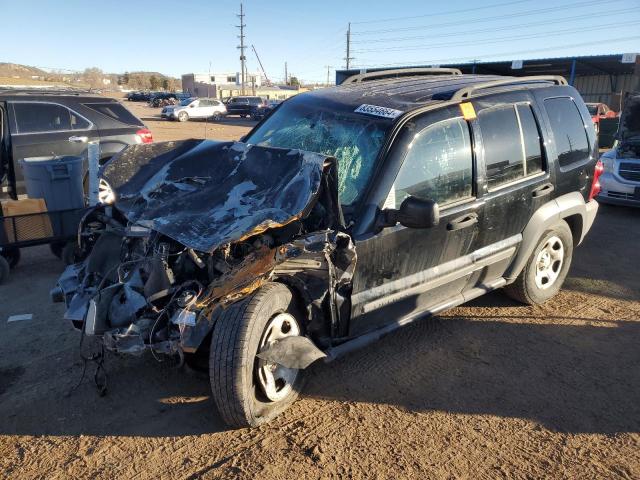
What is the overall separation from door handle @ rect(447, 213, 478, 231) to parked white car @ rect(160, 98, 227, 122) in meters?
32.0

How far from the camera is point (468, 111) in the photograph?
150 inches

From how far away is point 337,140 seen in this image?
372 centimetres

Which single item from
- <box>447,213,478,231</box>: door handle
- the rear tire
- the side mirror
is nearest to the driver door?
<box>447,213,478,231</box>: door handle

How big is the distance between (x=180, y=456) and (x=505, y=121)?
3.43 meters

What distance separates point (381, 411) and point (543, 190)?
95.9 inches

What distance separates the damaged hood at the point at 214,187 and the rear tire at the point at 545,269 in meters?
2.38

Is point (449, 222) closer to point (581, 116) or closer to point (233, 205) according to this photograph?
point (233, 205)

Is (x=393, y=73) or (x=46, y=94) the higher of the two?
(x=393, y=73)

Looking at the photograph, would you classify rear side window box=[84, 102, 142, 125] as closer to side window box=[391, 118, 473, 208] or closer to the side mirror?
side window box=[391, 118, 473, 208]

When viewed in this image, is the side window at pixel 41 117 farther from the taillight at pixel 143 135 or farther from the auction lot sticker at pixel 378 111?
the auction lot sticker at pixel 378 111

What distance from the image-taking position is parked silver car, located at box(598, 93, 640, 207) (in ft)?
27.4

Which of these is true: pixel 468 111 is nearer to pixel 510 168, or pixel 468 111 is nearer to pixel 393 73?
pixel 510 168

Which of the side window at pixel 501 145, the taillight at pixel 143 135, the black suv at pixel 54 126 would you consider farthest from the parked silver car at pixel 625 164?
the black suv at pixel 54 126

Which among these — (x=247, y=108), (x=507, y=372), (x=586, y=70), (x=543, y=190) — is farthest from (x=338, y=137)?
(x=247, y=108)
